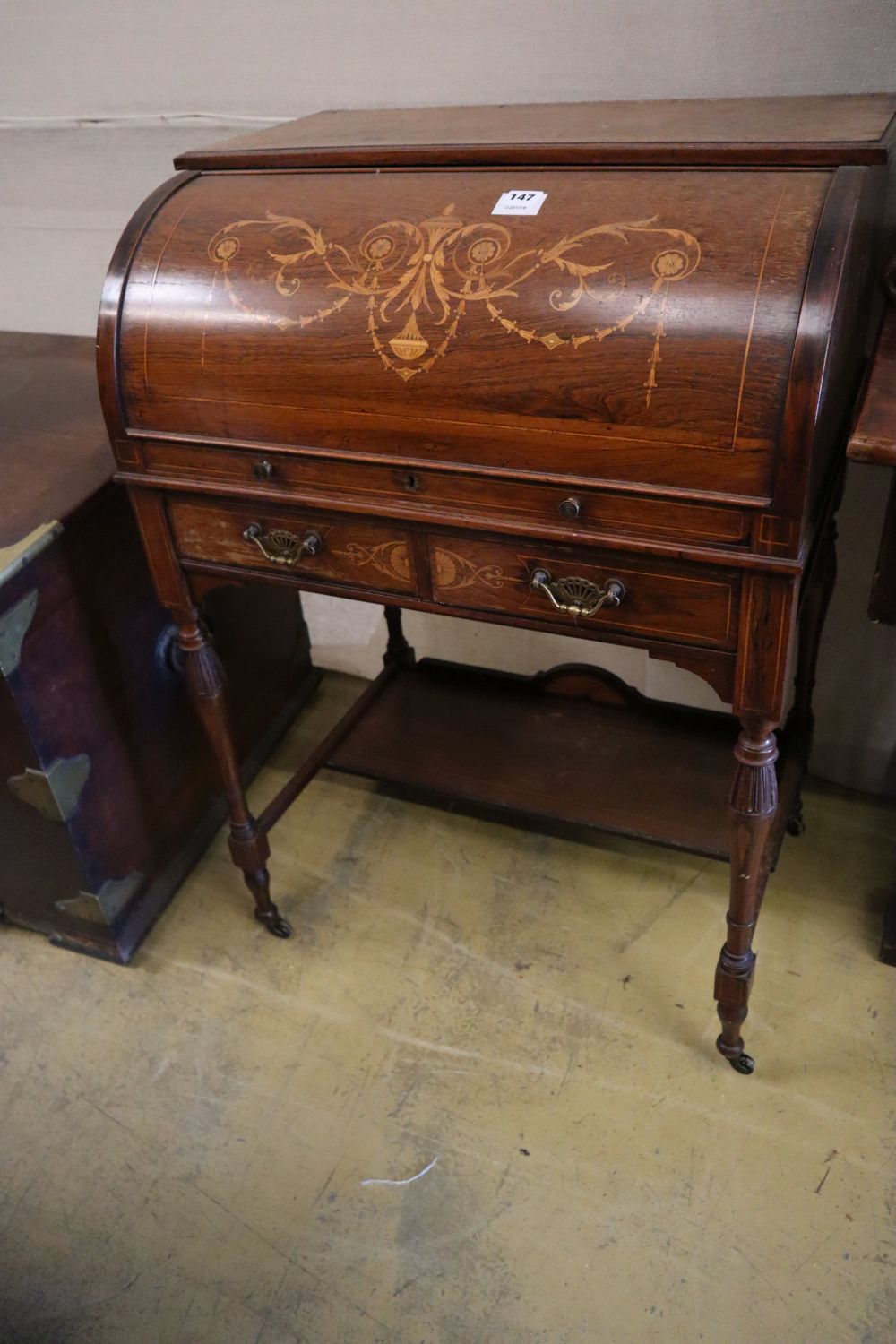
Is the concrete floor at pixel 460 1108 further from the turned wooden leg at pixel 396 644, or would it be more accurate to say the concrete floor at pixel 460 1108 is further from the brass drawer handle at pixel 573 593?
the brass drawer handle at pixel 573 593

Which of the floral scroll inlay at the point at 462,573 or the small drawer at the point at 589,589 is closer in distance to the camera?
the small drawer at the point at 589,589

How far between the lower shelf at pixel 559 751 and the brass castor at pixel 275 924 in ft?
1.07

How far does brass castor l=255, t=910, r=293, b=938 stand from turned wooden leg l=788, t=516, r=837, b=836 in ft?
3.30

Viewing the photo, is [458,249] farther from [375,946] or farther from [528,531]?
[375,946]

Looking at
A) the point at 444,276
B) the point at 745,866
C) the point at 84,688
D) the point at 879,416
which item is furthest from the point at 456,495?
the point at 84,688

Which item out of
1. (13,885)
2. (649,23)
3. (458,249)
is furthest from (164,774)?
(649,23)

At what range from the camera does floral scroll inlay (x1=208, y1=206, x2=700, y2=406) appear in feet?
4.04

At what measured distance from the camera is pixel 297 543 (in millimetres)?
1544

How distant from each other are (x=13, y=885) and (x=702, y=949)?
130cm

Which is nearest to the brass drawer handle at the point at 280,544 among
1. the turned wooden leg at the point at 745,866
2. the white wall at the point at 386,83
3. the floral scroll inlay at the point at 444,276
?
the floral scroll inlay at the point at 444,276

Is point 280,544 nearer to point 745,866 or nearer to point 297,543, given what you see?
point 297,543

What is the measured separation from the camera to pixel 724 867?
2135 mm

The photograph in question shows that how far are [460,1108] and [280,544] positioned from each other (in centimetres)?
95

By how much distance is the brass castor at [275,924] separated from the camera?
80.4 inches
